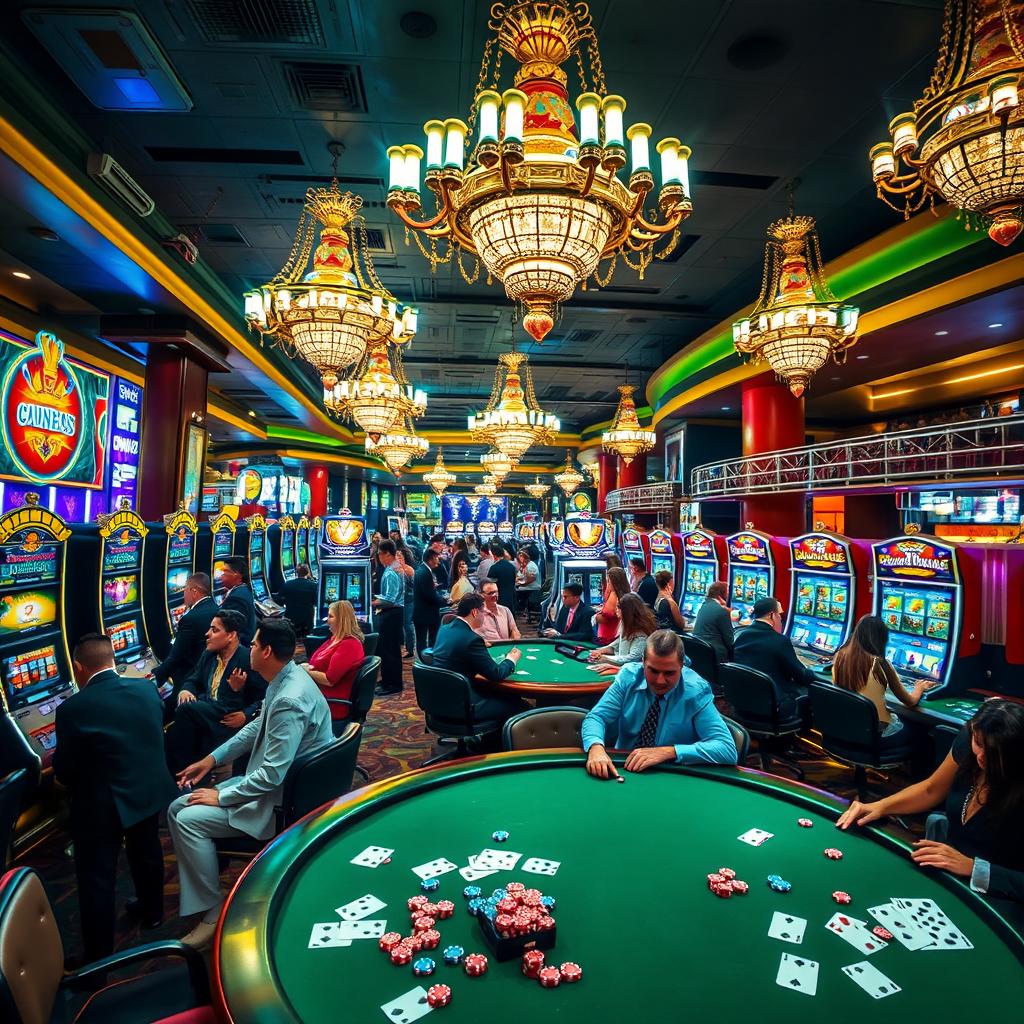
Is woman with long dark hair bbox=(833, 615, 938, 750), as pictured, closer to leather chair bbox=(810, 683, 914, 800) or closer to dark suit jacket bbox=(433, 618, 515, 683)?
leather chair bbox=(810, 683, 914, 800)

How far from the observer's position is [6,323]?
692 centimetres

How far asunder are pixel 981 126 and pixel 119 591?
5924 mm

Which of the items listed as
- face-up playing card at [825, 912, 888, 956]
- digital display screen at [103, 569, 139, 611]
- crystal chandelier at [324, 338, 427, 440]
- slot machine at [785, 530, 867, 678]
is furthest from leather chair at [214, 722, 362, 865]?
crystal chandelier at [324, 338, 427, 440]

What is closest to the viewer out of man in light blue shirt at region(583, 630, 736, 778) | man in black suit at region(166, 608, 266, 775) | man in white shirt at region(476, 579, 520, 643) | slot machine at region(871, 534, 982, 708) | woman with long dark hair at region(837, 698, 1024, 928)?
woman with long dark hair at region(837, 698, 1024, 928)

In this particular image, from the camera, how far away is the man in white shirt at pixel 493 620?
5.59 meters

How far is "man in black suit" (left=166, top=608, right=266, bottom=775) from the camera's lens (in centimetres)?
346

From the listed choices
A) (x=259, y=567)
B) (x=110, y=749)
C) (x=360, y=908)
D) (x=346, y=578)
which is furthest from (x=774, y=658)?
(x=259, y=567)

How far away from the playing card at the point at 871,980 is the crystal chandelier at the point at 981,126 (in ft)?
12.1

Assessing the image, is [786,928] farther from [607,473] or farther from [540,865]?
[607,473]

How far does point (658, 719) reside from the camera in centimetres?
269

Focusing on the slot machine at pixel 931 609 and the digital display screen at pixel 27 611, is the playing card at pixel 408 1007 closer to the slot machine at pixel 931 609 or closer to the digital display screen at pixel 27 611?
the digital display screen at pixel 27 611

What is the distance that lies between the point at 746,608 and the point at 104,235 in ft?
22.8

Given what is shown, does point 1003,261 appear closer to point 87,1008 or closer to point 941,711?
point 941,711

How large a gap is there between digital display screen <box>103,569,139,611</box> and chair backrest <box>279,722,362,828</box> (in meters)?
2.65
